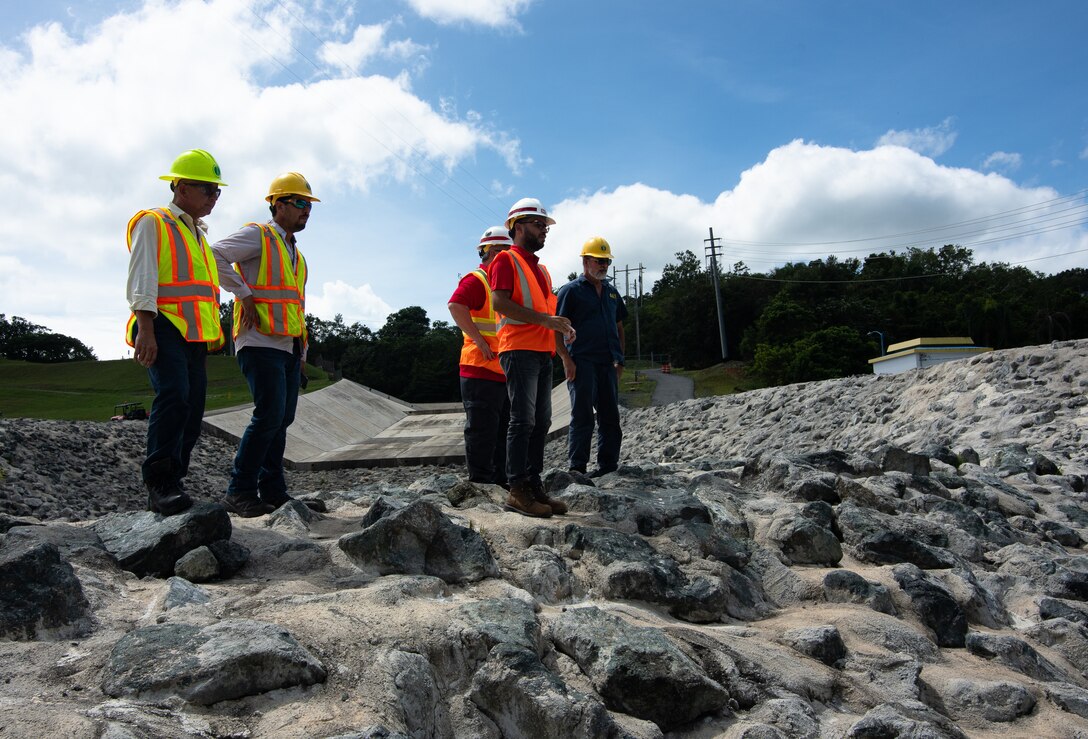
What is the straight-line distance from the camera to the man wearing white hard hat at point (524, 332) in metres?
4.16

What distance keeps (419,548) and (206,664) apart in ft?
3.97

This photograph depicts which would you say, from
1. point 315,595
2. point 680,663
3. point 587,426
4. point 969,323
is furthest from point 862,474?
point 969,323

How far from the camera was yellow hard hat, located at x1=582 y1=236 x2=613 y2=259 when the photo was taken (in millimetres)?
6009

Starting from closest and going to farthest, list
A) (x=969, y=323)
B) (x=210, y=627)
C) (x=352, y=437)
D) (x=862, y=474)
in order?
(x=210, y=627), (x=862, y=474), (x=352, y=437), (x=969, y=323)

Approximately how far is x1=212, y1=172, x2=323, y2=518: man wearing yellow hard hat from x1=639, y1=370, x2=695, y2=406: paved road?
19639 millimetres

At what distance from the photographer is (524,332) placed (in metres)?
4.32

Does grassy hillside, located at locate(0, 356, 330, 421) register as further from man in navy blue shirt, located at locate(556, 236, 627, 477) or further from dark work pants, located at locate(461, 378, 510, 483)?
dark work pants, located at locate(461, 378, 510, 483)

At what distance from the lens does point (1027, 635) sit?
367 centimetres

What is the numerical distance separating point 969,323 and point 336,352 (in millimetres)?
42564

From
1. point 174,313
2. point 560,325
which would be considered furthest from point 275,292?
point 560,325

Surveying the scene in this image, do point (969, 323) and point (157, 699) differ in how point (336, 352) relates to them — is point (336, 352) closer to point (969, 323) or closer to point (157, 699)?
Answer: point (969, 323)

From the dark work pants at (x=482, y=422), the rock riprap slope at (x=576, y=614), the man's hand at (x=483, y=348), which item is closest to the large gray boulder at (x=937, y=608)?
the rock riprap slope at (x=576, y=614)

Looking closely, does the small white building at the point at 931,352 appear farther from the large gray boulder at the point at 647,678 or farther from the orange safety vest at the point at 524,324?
the large gray boulder at the point at 647,678

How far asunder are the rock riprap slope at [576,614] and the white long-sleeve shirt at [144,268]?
3.14 ft
